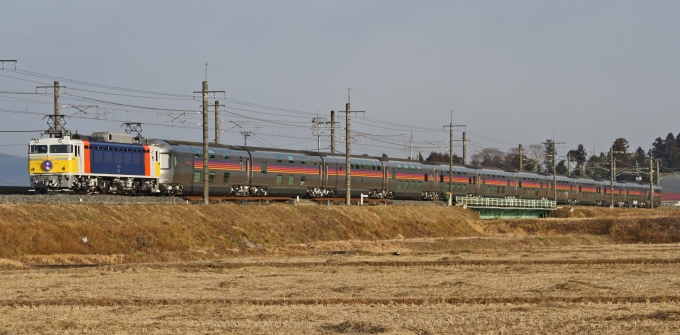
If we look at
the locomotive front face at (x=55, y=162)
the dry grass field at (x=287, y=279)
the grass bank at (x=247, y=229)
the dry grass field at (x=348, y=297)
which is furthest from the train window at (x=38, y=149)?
the dry grass field at (x=348, y=297)

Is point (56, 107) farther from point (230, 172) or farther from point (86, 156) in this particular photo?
Result: point (230, 172)

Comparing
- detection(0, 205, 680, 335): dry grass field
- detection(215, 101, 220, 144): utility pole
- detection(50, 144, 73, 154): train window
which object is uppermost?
detection(215, 101, 220, 144): utility pole

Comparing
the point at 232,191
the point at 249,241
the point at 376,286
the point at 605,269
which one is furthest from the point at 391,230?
the point at 376,286

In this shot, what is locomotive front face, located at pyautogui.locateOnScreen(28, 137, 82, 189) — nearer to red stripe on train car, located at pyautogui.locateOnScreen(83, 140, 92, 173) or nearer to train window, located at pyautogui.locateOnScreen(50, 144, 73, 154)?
train window, located at pyautogui.locateOnScreen(50, 144, 73, 154)

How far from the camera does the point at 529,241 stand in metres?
78.6

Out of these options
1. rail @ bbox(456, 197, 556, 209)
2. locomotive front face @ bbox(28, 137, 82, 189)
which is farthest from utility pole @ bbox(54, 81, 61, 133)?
rail @ bbox(456, 197, 556, 209)

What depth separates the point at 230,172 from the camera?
72812 mm

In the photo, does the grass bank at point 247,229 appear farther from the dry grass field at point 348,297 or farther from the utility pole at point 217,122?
the utility pole at point 217,122

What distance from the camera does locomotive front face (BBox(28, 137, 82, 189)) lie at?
59.1m

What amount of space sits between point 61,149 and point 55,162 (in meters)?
1.00

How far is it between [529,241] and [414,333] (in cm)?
5907

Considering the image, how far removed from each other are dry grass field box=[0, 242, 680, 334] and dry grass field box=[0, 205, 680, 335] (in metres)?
0.06

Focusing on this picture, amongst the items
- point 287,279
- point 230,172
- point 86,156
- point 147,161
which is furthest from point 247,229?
point 287,279

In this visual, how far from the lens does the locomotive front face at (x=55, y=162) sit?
194ft
